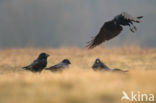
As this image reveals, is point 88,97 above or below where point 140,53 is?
below

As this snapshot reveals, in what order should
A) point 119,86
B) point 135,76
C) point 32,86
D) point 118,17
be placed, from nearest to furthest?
point 119,86 < point 32,86 < point 135,76 < point 118,17

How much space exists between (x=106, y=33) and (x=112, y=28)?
0.39 meters

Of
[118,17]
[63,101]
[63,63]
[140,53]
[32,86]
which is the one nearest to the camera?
[63,101]

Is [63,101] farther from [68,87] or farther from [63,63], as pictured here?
[63,63]

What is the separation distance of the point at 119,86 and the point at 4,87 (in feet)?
7.05

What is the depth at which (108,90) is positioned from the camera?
5.94 metres

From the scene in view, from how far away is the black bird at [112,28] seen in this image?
28.6 ft

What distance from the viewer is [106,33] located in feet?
33.7

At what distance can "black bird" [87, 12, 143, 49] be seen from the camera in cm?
873

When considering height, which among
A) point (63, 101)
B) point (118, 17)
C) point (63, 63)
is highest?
point (118, 17)

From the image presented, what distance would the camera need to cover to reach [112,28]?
993cm

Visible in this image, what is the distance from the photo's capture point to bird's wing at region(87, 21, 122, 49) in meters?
9.82

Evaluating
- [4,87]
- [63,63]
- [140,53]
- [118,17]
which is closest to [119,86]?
[4,87]

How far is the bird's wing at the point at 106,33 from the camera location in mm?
9823
